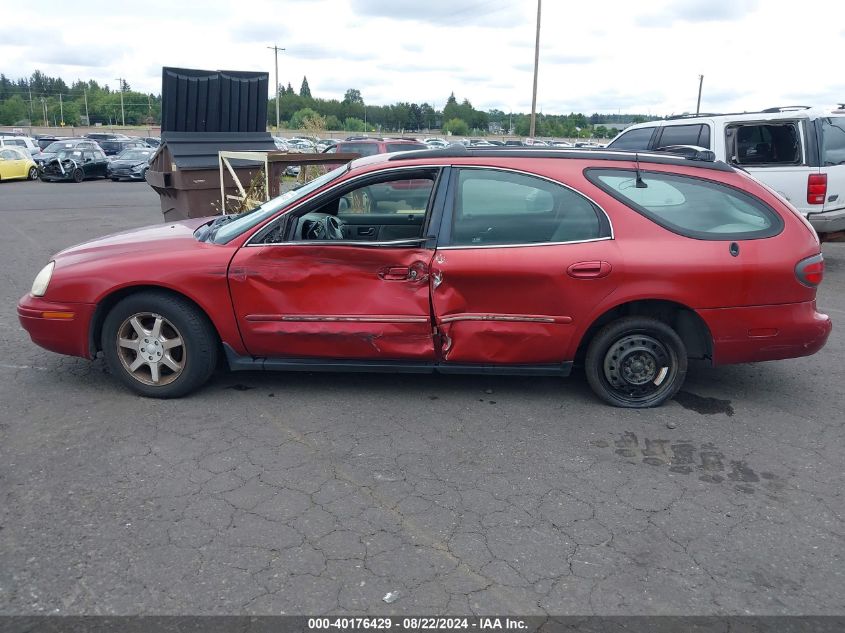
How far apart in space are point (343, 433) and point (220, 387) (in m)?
1.18

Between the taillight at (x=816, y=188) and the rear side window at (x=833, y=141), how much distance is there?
223 millimetres

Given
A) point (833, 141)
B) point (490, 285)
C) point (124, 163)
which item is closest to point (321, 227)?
point (490, 285)

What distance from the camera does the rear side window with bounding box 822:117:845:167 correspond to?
8877 millimetres

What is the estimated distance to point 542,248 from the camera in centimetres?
447

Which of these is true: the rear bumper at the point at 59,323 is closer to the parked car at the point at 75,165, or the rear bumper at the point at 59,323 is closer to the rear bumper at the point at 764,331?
the rear bumper at the point at 764,331

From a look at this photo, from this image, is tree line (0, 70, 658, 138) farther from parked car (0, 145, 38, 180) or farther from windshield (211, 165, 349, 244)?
windshield (211, 165, 349, 244)

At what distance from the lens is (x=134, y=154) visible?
29.1 meters

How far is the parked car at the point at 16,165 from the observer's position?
25.5 m

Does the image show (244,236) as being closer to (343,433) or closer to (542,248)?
(343,433)

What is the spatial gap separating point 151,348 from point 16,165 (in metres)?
25.6

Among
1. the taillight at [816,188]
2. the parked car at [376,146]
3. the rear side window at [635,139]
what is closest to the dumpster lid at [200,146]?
the parked car at [376,146]

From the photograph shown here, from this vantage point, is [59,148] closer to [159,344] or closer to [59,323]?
[59,323]

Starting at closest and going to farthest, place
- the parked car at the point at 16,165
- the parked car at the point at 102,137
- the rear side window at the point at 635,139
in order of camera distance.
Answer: the rear side window at the point at 635,139, the parked car at the point at 16,165, the parked car at the point at 102,137

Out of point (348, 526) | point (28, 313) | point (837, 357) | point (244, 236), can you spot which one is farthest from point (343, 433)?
point (837, 357)
